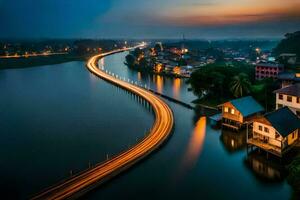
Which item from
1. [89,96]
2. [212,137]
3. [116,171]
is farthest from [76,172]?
[89,96]

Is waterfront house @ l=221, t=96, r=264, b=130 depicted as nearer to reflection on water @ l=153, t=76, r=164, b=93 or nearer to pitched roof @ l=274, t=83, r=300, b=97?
pitched roof @ l=274, t=83, r=300, b=97

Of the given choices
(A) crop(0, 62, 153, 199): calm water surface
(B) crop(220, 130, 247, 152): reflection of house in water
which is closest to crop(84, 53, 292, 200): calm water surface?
(B) crop(220, 130, 247, 152): reflection of house in water

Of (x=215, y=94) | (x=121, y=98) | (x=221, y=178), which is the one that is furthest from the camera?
(x=121, y=98)

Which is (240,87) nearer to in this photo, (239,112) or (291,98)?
(239,112)

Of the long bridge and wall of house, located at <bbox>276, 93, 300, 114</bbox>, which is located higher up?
wall of house, located at <bbox>276, 93, 300, 114</bbox>

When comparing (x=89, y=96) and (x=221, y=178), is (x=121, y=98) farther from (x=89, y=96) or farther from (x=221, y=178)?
(x=221, y=178)
